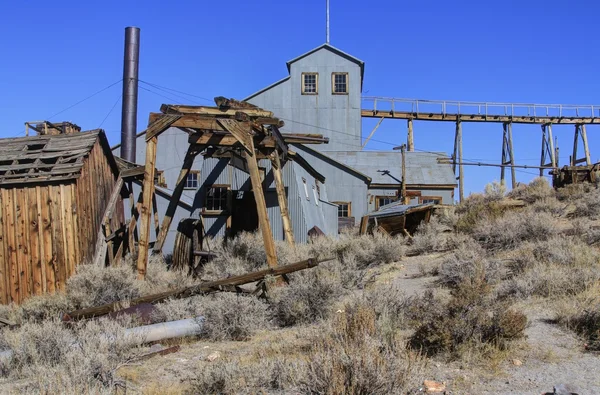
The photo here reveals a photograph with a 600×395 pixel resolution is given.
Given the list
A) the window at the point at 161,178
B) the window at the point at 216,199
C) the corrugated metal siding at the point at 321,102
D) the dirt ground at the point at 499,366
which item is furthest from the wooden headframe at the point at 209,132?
the corrugated metal siding at the point at 321,102

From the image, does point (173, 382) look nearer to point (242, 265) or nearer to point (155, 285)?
point (155, 285)

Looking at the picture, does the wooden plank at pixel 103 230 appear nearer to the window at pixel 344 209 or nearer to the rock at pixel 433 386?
the rock at pixel 433 386

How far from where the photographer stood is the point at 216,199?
18.5 m

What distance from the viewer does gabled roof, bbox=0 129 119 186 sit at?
11.1 m

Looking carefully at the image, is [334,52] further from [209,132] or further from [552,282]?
[552,282]

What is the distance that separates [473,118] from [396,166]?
9152mm

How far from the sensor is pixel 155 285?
10664 mm

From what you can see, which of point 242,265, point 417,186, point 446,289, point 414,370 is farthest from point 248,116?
point 417,186

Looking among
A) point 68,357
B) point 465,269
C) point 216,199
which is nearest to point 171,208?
point 216,199

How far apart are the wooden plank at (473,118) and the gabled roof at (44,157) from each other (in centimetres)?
2350

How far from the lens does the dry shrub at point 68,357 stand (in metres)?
4.73

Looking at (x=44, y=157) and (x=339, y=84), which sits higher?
(x=339, y=84)

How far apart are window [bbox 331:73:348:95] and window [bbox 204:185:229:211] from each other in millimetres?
15338

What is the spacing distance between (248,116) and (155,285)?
3.64 metres
